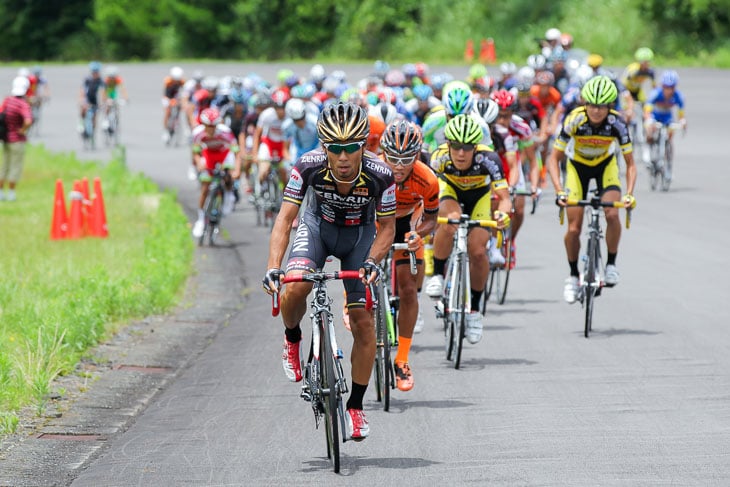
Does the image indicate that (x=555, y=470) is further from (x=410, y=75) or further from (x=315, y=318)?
(x=410, y=75)

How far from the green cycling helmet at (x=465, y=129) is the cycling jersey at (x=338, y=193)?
9.10ft

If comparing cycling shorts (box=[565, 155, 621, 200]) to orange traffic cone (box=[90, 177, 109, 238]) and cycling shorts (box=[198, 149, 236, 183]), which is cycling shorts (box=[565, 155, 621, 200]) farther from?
orange traffic cone (box=[90, 177, 109, 238])

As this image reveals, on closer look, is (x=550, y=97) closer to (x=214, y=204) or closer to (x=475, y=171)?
(x=214, y=204)

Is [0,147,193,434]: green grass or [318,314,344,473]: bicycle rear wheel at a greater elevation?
[318,314,344,473]: bicycle rear wheel

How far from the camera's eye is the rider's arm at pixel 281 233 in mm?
7867

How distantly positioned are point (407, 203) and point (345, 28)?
64.0m

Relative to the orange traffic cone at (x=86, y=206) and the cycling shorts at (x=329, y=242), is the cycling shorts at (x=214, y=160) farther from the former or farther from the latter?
the cycling shorts at (x=329, y=242)

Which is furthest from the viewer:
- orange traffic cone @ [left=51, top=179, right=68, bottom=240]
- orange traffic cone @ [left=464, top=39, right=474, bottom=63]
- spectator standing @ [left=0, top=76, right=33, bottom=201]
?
orange traffic cone @ [left=464, top=39, right=474, bottom=63]

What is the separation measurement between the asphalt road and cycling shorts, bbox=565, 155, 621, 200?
47.8 inches

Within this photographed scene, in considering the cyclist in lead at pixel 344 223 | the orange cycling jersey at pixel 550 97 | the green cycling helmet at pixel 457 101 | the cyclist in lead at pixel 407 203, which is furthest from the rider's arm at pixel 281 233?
the orange cycling jersey at pixel 550 97

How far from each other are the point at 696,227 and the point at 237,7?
58.3m

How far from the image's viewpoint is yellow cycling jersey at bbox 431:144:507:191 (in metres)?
11.4

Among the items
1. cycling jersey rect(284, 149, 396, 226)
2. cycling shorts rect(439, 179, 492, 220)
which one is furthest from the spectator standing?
cycling jersey rect(284, 149, 396, 226)

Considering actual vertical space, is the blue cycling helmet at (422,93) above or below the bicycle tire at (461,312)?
above
